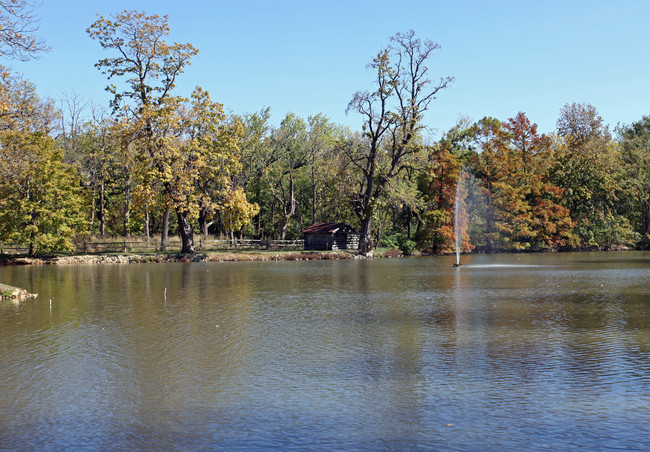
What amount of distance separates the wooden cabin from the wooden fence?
7.80ft

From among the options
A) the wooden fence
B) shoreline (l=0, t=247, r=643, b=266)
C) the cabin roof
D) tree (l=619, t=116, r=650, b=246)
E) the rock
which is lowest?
the rock

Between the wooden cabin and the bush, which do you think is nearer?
the wooden cabin

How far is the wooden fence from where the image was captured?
6506cm

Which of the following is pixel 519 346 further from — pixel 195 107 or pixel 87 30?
pixel 87 30

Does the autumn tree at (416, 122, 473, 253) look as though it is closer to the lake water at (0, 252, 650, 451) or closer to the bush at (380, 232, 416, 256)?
the bush at (380, 232, 416, 256)

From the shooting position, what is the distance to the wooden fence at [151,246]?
A: 6506cm

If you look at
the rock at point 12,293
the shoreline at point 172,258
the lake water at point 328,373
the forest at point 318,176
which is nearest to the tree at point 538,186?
the forest at point 318,176

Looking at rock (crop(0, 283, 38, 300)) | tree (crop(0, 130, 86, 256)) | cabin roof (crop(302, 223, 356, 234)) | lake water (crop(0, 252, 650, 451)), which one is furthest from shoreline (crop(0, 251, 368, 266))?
lake water (crop(0, 252, 650, 451))

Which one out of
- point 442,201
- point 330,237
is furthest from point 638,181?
point 330,237

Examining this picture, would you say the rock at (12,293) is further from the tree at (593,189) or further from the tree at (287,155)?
the tree at (593,189)

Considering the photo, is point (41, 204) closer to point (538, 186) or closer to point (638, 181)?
point (538, 186)

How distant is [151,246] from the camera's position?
6912cm

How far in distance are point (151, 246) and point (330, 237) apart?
2173 centimetres

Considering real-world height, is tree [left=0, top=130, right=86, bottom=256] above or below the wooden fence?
above
